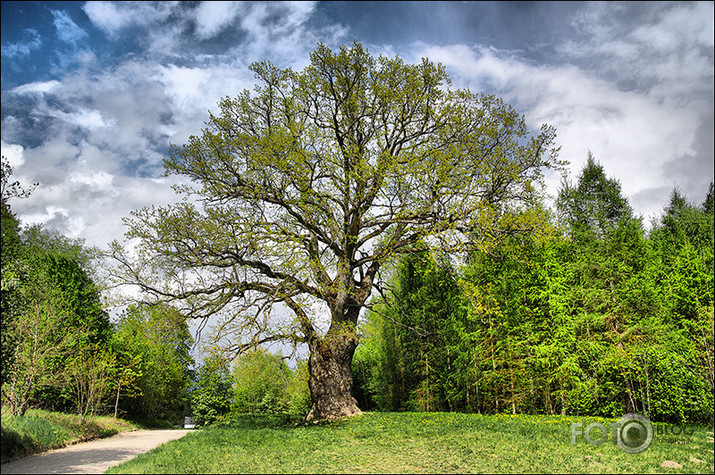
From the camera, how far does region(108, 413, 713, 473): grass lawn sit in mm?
6703

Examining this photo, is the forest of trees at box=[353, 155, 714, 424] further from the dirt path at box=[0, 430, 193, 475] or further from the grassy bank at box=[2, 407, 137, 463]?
the grassy bank at box=[2, 407, 137, 463]

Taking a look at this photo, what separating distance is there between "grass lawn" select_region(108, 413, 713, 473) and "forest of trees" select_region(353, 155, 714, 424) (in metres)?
3.68

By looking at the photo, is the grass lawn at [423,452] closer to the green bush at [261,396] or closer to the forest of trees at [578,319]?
the forest of trees at [578,319]

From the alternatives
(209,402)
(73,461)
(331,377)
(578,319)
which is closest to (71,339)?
(73,461)

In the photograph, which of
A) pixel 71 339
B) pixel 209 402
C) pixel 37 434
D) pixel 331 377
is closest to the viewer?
pixel 37 434

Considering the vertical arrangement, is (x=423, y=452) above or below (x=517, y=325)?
below

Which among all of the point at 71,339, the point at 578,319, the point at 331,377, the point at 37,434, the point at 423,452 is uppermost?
the point at 578,319

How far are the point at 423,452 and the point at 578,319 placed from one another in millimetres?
9732

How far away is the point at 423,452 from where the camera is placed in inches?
319

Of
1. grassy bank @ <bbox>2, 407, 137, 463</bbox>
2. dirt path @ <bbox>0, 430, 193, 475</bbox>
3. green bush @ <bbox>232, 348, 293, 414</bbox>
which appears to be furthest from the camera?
green bush @ <bbox>232, 348, 293, 414</bbox>

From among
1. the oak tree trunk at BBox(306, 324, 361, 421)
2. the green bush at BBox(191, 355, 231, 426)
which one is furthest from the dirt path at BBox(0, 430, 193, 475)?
the green bush at BBox(191, 355, 231, 426)

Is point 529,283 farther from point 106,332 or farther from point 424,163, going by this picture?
point 106,332

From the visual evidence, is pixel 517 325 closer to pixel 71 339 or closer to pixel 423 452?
pixel 423 452

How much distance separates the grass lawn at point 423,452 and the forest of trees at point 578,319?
3675 mm
